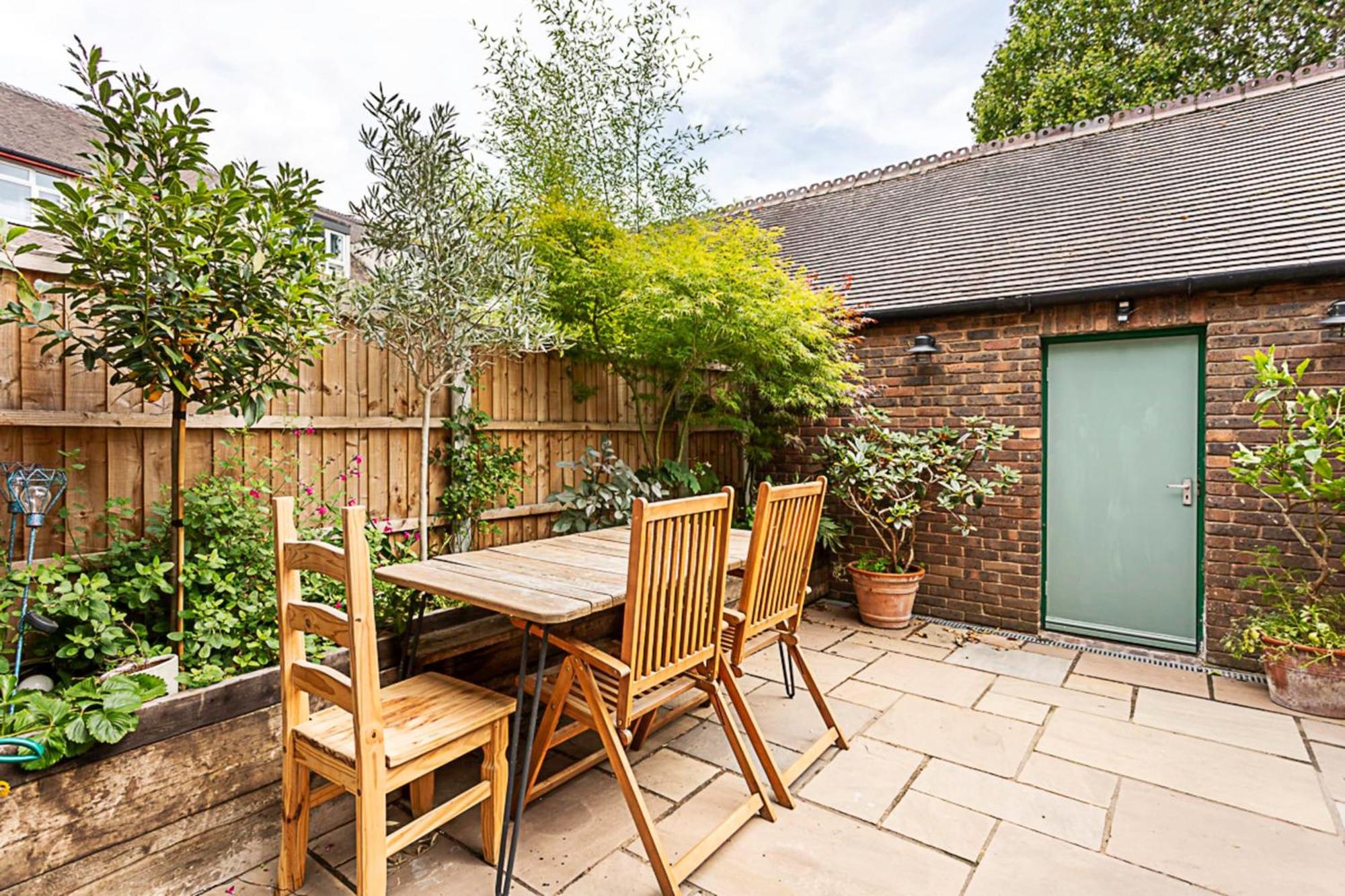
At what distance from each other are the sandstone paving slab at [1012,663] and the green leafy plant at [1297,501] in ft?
2.94

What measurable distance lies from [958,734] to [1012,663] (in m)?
1.24

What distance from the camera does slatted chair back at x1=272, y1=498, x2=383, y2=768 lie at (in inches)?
59.9

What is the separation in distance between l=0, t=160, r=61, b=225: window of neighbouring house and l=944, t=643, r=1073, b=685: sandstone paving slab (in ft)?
33.6

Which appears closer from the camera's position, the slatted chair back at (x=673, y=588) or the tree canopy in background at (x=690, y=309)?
the slatted chair back at (x=673, y=588)

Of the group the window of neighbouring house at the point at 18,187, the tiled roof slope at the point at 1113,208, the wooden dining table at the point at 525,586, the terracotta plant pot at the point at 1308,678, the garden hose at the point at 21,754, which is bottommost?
the terracotta plant pot at the point at 1308,678

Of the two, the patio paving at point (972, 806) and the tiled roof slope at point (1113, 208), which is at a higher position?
the tiled roof slope at point (1113, 208)

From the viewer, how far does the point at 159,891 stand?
1.77m

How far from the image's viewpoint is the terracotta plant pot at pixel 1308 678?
9.95 feet

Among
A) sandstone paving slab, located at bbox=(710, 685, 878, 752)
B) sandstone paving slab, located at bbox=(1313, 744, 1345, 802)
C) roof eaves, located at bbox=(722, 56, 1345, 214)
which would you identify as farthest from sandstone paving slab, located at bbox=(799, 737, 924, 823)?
roof eaves, located at bbox=(722, 56, 1345, 214)

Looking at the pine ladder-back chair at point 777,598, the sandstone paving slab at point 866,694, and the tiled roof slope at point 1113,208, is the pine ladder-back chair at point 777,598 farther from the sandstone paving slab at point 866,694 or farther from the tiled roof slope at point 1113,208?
the tiled roof slope at point 1113,208

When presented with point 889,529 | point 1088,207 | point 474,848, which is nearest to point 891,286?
point 1088,207

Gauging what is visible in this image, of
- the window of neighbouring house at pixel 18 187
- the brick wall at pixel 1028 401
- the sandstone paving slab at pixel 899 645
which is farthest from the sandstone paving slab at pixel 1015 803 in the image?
the window of neighbouring house at pixel 18 187

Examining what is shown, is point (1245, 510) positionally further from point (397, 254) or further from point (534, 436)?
point (397, 254)

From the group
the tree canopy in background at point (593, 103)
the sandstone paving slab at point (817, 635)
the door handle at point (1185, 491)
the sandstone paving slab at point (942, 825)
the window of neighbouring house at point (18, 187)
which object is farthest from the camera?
the window of neighbouring house at point (18, 187)
